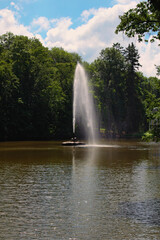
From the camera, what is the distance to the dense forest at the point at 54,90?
190 ft

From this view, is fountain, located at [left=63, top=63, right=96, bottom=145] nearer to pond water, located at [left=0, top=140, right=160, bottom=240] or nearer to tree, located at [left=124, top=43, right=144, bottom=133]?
tree, located at [left=124, top=43, right=144, bottom=133]

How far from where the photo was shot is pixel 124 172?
55.3ft

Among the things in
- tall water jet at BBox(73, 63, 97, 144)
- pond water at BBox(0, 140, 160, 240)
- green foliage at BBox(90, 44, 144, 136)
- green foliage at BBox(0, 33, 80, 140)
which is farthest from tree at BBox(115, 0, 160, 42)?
green foliage at BBox(90, 44, 144, 136)

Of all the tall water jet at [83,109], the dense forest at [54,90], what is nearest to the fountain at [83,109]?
the tall water jet at [83,109]

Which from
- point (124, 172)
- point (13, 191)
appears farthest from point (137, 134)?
point (13, 191)

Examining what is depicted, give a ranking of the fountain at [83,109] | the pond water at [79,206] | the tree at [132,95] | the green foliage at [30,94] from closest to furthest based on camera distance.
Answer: the pond water at [79,206]
the fountain at [83,109]
the green foliage at [30,94]
the tree at [132,95]

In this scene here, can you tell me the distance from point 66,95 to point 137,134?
1810cm

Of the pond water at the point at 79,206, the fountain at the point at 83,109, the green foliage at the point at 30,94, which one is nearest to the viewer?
the pond water at the point at 79,206

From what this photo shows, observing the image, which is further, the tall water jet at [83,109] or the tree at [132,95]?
the tree at [132,95]

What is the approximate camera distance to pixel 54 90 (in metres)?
65.1

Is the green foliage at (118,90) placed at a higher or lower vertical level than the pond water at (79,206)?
higher

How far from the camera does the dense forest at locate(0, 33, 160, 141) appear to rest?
2281 inches

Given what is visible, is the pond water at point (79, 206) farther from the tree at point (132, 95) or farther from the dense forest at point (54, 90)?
the tree at point (132, 95)

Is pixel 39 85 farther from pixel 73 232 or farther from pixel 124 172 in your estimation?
pixel 73 232
